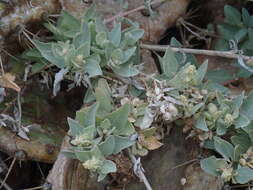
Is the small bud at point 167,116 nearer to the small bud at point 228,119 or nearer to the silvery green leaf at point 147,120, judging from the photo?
the silvery green leaf at point 147,120

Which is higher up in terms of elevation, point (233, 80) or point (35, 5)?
point (35, 5)

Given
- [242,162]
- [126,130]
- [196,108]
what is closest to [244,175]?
[242,162]

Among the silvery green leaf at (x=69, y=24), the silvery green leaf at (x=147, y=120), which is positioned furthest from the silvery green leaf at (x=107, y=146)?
the silvery green leaf at (x=69, y=24)

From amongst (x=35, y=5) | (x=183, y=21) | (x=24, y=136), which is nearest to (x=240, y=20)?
(x=183, y=21)

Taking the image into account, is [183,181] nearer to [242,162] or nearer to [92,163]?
[242,162]

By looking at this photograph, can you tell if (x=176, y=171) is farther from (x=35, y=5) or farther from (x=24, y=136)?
(x=35, y=5)

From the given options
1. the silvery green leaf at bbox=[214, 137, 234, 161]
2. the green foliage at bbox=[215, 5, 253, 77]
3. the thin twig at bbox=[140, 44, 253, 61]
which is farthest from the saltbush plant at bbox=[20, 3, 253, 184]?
the green foliage at bbox=[215, 5, 253, 77]
